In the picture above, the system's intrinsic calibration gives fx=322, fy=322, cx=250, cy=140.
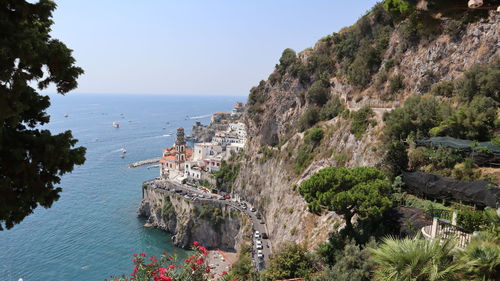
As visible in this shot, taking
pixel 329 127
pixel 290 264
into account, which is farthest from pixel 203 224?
pixel 290 264

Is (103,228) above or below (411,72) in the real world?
below

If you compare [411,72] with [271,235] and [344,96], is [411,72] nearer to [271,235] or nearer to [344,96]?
[344,96]

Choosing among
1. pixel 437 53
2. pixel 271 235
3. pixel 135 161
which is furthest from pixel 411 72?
pixel 135 161

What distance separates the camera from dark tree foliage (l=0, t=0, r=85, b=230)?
4.92m

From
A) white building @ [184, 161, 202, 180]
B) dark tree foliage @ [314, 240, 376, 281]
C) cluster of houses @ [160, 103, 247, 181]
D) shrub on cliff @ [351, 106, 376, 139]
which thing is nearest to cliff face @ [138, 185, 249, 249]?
white building @ [184, 161, 202, 180]

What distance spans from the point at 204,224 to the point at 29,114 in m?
39.5

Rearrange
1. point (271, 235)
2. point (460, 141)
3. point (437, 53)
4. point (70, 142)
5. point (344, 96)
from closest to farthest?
point (70, 142) < point (460, 141) < point (437, 53) < point (271, 235) < point (344, 96)

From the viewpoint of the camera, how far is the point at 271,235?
116 ft

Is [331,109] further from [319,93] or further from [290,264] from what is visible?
[290,264]

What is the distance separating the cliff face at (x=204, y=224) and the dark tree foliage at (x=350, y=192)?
23506mm

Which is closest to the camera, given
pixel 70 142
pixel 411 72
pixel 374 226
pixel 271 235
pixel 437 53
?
pixel 70 142

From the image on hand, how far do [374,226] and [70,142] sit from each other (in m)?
15.1

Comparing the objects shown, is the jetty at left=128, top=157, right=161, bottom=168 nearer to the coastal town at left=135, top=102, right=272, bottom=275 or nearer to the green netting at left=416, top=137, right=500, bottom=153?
the coastal town at left=135, top=102, right=272, bottom=275

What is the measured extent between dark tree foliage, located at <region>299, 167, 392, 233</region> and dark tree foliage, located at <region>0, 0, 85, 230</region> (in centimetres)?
1341
